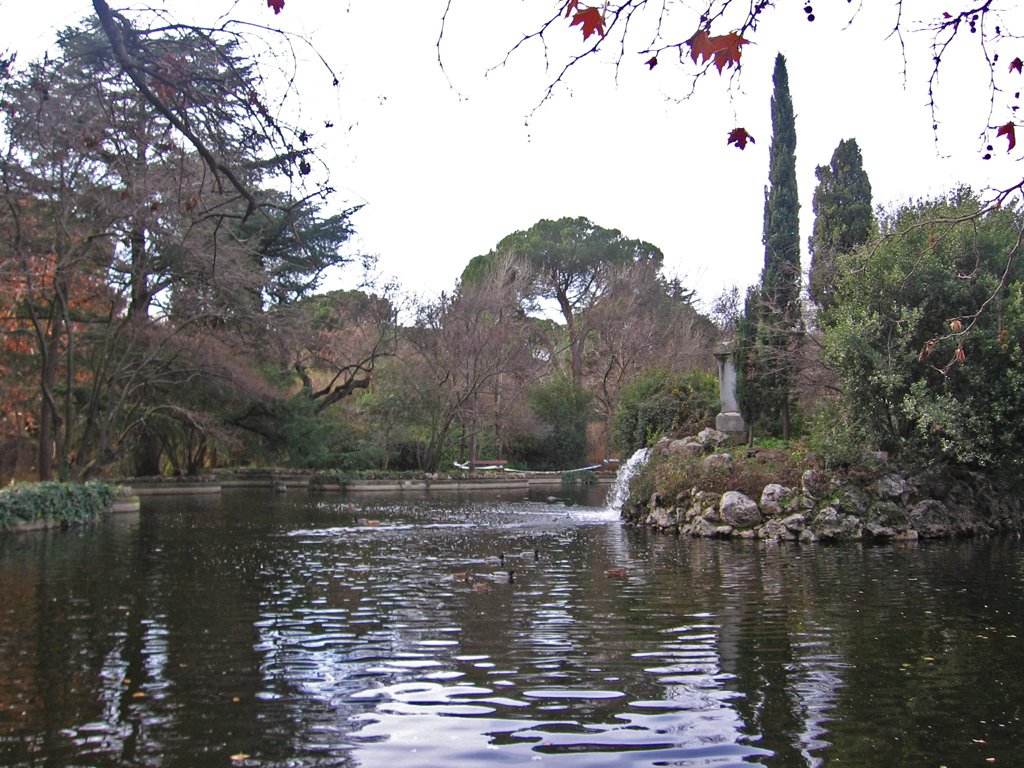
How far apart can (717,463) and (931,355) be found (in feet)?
14.7

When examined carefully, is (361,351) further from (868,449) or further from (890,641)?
(890,641)

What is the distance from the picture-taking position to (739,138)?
4.13m

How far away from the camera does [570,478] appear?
38812 mm

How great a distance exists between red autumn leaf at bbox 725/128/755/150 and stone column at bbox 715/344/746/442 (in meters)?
18.4

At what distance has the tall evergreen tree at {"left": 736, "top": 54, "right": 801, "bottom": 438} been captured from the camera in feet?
70.0

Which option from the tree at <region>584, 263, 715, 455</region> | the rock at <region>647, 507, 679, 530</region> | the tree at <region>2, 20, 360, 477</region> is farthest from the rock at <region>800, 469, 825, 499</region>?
the tree at <region>584, 263, 715, 455</region>

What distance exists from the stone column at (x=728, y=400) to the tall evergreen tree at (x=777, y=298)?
12.7 inches

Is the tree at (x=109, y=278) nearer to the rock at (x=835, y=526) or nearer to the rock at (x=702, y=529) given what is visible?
the rock at (x=702, y=529)

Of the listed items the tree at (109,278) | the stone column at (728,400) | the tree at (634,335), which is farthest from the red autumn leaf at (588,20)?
the tree at (634,335)

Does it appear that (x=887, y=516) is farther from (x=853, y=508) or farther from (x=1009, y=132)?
(x=1009, y=132)

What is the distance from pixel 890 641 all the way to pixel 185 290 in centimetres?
2144

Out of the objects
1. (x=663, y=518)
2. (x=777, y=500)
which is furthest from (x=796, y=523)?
(x=663, y=518)

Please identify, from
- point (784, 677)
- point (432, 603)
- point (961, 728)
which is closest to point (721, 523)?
point (432, 603)

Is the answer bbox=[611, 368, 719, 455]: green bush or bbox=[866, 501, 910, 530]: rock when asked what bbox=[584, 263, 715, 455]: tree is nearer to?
bbox=[611, 368, 719, 455]: green bush
